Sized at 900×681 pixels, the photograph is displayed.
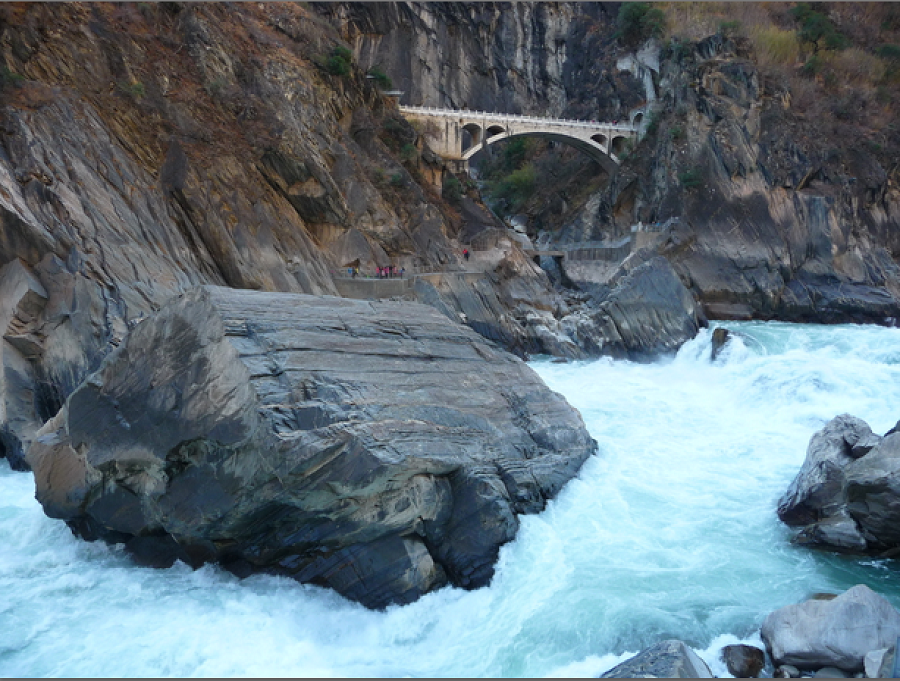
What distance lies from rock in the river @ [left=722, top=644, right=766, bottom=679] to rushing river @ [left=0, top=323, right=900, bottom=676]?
0.18 metres

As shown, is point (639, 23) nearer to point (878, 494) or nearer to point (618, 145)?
point (618, 145)

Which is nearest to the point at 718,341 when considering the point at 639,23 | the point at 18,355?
the point at 18,355

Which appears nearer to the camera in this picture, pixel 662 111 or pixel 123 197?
pixel 123 197

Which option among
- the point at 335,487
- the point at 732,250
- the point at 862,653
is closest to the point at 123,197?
the point at 335,487

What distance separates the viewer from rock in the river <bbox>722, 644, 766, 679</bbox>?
8406 mm

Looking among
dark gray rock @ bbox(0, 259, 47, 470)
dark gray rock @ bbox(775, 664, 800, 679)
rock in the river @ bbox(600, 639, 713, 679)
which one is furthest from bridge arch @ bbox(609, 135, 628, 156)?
rock in the river @ bbox(600, 639, 713, 679)

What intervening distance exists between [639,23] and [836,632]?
2105 inches

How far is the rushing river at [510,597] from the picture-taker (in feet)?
29.4

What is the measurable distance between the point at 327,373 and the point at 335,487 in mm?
2000

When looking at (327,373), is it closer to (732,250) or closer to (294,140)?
(294,140)

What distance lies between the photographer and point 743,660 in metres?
8.57

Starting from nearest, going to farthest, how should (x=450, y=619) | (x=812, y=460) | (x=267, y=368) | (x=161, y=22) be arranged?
1. (x=450, y=619)
2. (x=267, y=368)
3. (x=812, y=460)
4. (x=161, y=22)

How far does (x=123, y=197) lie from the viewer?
23141mm

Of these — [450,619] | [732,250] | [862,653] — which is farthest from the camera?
[732,250]
